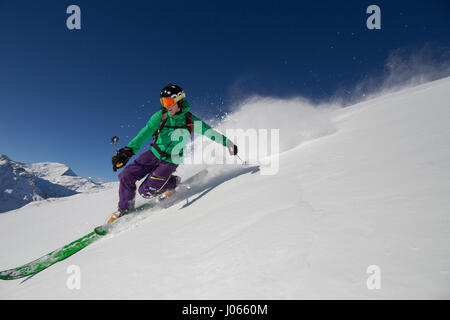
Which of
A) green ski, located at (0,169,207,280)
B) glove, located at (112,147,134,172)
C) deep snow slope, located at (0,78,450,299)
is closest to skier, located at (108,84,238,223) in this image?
glove, located at (112,147,134,172)

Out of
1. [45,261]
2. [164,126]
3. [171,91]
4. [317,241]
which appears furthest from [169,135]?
[317,241]

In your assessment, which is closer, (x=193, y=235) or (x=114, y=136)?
(x=193, y=235)

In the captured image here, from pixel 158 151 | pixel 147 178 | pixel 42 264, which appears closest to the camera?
pixel 42 264

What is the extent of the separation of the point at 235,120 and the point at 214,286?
394 inches

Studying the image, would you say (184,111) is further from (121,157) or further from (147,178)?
(147,178)

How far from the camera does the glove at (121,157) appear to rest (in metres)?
3.80

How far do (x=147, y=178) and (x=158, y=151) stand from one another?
2.25ft

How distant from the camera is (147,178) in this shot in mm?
4395

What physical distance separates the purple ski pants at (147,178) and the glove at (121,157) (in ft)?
1.33
